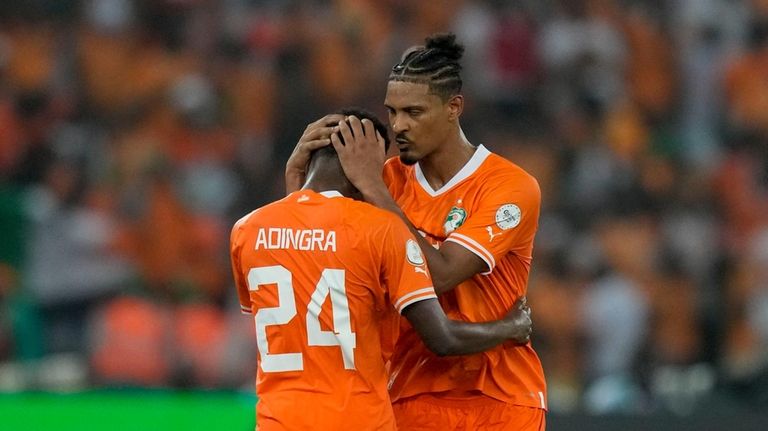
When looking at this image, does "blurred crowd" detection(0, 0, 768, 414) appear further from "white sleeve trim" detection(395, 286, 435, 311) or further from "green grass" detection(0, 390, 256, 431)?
"white sleeve trim" detection(395, 286, 435, 311)

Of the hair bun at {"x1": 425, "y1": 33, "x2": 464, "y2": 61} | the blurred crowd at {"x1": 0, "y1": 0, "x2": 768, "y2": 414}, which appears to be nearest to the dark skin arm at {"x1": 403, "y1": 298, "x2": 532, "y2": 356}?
the hair bun at {"x1": 425, "y1": 33, "x2": 464, "y2": 61}

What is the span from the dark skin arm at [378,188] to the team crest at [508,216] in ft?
0.47

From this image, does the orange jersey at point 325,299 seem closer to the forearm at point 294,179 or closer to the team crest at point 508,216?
the forearm at point 294,179

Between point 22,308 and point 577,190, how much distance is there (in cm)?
390

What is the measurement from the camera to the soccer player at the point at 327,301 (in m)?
3.75

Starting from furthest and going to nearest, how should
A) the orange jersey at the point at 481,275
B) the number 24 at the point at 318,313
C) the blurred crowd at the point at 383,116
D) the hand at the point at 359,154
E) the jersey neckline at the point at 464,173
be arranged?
1. the blurred crowd at the point at 383,116
2. the jersey neckline at the point at 464,173
3. the orange jersey at the point at 481,275
4. the hand at the point at 359,154
5. the number 24 at the point at 318,313

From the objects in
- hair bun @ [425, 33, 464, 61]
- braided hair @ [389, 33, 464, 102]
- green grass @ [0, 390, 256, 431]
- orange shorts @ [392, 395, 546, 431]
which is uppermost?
hair bun @ [425, 33, 464, 61]

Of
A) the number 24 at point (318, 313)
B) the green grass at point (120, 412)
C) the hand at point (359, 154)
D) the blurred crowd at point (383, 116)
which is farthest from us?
the blurred crowd at point (383, 116)

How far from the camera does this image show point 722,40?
34.1 ft

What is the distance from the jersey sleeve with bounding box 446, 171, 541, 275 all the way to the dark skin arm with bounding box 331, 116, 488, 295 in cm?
4

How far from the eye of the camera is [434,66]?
13.7 feet

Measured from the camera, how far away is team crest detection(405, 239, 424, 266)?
3805 mm

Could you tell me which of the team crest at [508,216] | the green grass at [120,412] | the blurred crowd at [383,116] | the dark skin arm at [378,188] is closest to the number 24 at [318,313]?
the dark skin arm at [378,188]

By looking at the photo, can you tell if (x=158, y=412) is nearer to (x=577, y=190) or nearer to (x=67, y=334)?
(x=67, y=334)
